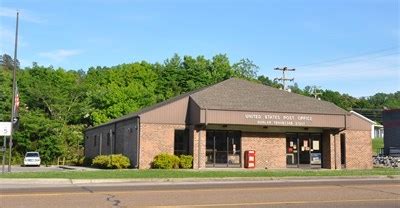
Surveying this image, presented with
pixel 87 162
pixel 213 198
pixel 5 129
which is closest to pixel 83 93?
pixel 87 162

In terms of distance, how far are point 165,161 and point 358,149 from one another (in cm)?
1469

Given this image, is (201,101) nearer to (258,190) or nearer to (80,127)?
(258,190)

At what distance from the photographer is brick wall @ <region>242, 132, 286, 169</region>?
1414 inches

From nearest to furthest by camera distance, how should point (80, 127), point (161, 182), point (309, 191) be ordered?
1. point (309, 191)
2. point (161, 182)
3. point (80, 127)

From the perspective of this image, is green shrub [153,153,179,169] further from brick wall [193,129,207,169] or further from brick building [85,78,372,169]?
brick wall [193,129,207,169]

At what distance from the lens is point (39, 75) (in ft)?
250

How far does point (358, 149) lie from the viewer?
38312mm

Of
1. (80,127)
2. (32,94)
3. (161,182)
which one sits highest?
(32,94)

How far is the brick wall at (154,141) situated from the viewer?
111 feet

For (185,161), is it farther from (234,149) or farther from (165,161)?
(234,149)

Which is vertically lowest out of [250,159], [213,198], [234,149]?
[213,198]

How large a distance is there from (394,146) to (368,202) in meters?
51.6

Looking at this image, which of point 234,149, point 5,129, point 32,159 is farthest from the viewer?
point 32,159

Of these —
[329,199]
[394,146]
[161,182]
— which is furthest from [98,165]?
[394,146]
